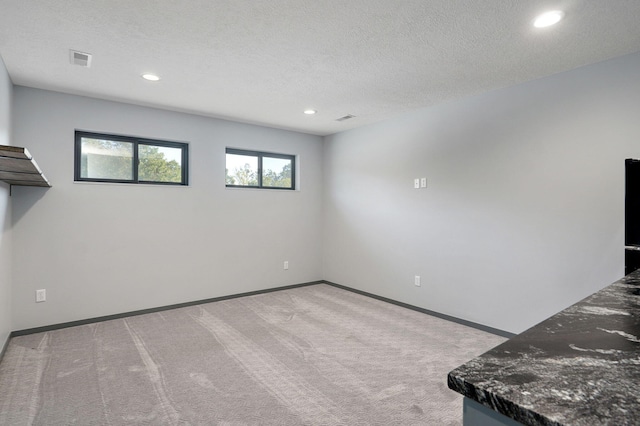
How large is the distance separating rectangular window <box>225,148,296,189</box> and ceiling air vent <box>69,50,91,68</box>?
2082 millimetres

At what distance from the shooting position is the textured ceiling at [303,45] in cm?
202

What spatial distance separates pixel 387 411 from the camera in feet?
6.81

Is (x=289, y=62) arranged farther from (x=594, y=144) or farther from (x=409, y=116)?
(x=594, y=144)

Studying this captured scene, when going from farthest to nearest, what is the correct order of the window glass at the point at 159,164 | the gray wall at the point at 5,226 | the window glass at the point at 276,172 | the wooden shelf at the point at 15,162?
the window glass at the point at 276,172, the window glass at the point at 159,164, the gray wall at the point at 5,226, the wooden shelf at the point at 15,162

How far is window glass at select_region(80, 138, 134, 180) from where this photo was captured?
3736 millimetres

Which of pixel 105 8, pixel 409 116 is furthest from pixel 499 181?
pixel 105 8

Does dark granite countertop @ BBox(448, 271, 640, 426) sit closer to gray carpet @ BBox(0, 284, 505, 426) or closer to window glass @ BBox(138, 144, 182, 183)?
gray carpet @ BBox(0, 284, 505, 426)

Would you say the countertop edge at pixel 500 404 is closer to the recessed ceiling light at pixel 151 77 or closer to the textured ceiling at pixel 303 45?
the textured ceiling at pixel 303 45

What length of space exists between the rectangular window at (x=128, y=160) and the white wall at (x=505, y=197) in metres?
2.54

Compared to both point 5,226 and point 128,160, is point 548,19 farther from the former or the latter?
point 5,226

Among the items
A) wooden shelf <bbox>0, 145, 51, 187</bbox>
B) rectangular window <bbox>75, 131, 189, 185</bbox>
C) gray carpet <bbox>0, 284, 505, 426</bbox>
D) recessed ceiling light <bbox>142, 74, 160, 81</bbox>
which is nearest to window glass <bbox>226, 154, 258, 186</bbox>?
rectangular window <bbox>75, 131, 189, 185</bbox>

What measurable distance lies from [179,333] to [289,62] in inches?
109

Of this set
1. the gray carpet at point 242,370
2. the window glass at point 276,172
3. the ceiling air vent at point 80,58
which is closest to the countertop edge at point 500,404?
the gray carpet at point 242,370

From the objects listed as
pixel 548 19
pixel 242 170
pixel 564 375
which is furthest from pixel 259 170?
pixel 564 375
